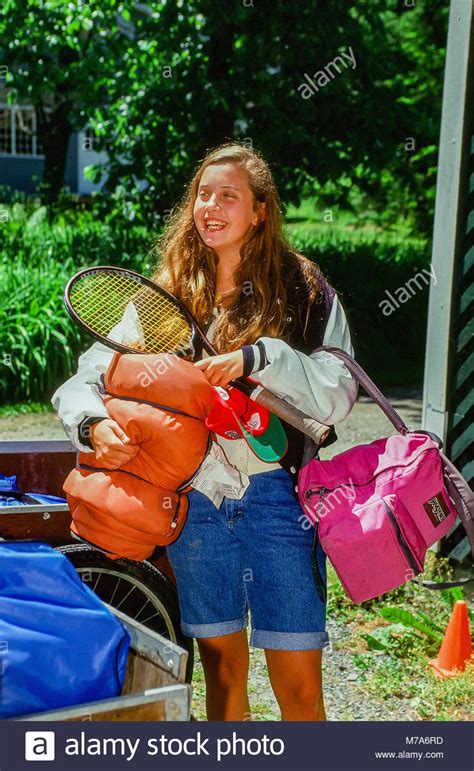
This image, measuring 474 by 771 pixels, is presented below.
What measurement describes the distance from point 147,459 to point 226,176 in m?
0.85

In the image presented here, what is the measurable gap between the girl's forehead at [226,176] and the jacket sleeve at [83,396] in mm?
570

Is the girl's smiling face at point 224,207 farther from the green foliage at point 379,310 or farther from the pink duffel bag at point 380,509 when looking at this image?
the green foliage at point 379,310

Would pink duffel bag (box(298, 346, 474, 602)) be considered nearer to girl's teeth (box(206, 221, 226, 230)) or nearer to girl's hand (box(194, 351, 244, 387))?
girl's hand (box(194, 351, 244, 387))

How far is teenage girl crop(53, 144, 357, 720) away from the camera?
2.62 metres

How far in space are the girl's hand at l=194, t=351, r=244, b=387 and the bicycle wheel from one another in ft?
3.23

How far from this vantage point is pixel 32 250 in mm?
10594

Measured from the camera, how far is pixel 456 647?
4.20 meters

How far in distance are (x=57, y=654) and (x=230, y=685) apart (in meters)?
0.80

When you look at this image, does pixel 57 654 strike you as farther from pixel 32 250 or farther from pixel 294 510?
pixel 32 250

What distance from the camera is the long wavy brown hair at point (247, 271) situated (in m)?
2.63
